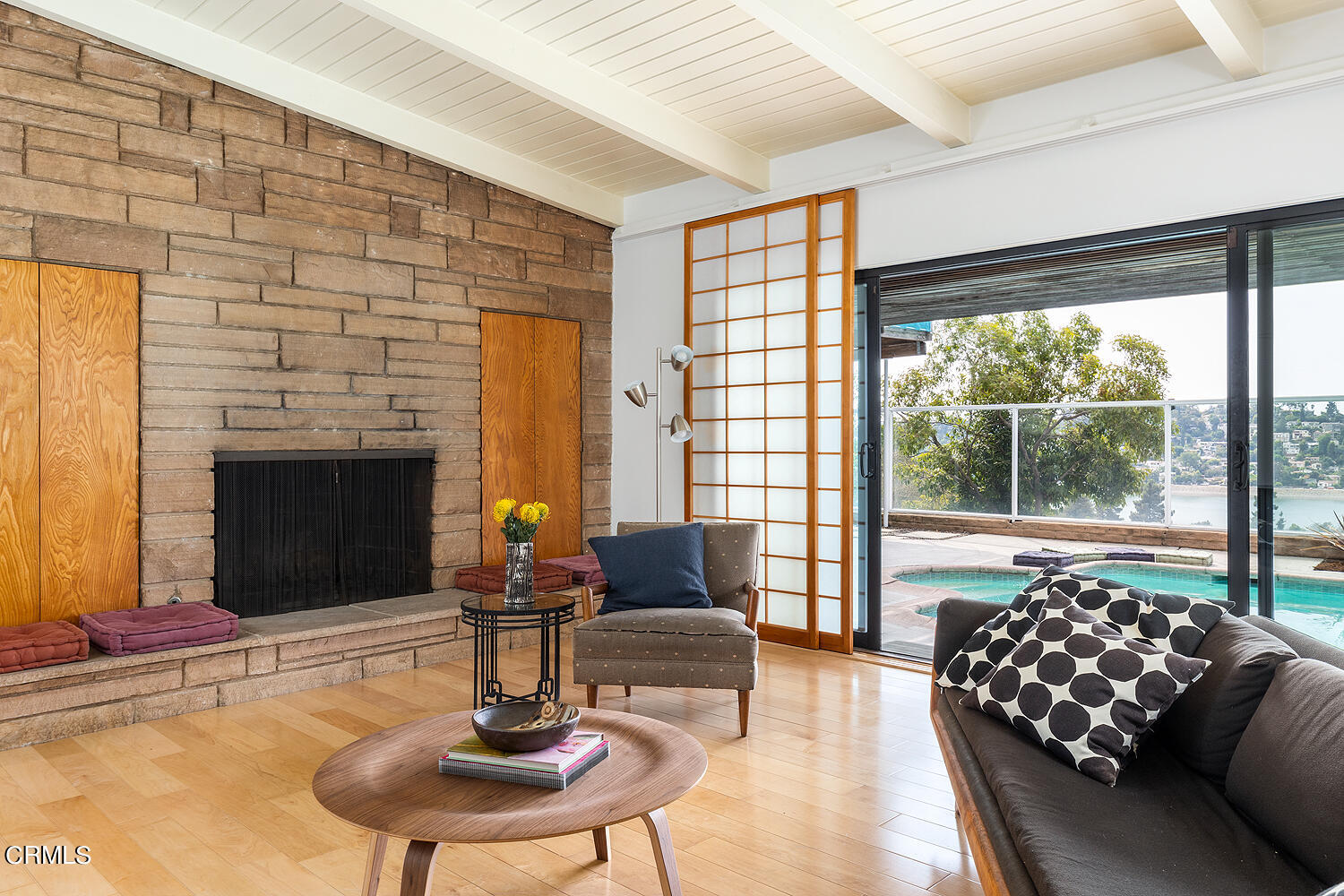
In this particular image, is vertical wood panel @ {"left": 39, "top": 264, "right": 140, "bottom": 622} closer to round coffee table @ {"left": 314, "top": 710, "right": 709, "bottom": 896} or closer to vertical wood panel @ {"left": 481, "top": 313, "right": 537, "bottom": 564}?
vertical wood panel @ {"left": 481, "top": 313, "right": 537, "bottom": 564}

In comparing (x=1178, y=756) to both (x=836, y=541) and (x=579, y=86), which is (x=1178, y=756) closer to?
(x=836, y=541)

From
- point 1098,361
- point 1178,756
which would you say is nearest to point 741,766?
point 1178,756

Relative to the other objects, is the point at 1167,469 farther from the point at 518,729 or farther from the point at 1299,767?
the point at 518,729

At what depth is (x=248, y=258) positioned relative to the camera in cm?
423

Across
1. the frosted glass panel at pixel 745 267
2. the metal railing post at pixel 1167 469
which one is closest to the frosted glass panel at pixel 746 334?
the frosted glass panel at pixel 745 267

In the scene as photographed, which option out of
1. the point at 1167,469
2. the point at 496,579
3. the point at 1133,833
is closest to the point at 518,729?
the point at 1133,833

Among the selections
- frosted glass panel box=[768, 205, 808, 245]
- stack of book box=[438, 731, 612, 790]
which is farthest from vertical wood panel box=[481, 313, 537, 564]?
stack of book box=[438, 731, 612, 790]

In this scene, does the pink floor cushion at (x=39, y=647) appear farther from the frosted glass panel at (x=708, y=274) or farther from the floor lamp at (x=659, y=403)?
the frosted glass panel at (x=708, y=274)

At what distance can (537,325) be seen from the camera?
18.1 ft

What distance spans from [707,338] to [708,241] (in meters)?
0.60

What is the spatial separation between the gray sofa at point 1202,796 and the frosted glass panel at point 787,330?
303 cm

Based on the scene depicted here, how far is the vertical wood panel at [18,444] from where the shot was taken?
11.8ft

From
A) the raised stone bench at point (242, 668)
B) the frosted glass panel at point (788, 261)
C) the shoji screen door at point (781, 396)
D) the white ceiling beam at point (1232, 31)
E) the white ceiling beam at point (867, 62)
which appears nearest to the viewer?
the white ceiling beam at point (1232, 31)

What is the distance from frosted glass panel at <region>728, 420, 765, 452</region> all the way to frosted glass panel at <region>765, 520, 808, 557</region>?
47 centimetres
